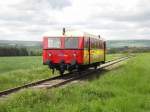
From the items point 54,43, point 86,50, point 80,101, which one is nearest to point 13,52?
point 86,50

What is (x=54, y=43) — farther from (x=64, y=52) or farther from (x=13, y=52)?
(x=13, y=52)

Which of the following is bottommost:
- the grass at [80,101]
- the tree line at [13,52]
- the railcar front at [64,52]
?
the tree line at [13,52]

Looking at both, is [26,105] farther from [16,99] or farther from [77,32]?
[77,32]

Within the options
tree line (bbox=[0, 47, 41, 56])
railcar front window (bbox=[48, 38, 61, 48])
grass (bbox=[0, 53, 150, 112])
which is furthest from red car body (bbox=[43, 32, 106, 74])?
tree line (bbox=[0, 47, 41, 56])

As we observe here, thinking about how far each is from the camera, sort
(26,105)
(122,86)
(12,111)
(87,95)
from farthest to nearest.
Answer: (122,86) < (87,95) < (26,105) < (12,111)

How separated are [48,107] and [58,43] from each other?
44.8 feet

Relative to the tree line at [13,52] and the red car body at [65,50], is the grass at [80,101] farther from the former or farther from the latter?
the tree line at [13,52]

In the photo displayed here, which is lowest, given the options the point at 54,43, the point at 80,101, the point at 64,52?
the point at 80,101

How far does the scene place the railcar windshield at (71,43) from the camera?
1013 inches

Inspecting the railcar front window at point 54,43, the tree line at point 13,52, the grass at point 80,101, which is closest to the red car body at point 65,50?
the railcar front window at point 54,43

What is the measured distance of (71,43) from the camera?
25906 mm

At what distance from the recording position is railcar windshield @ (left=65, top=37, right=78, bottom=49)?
25.7 m

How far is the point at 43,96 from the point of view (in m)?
14.4

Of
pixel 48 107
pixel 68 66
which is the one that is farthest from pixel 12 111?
pixel 68 66
